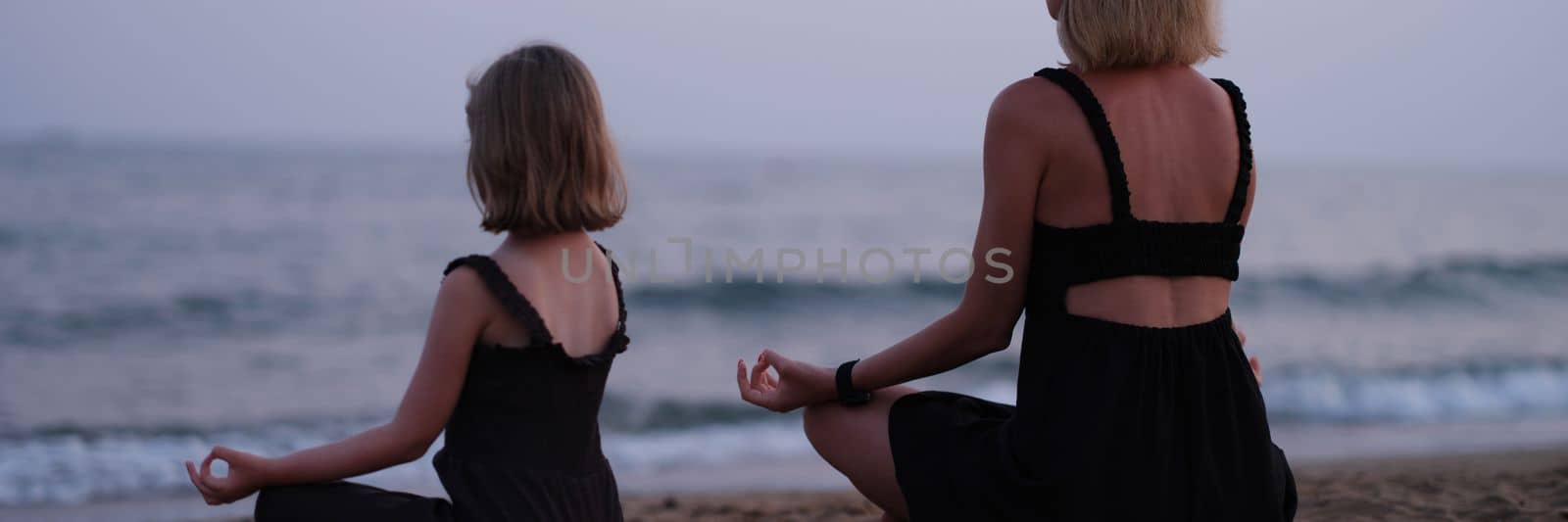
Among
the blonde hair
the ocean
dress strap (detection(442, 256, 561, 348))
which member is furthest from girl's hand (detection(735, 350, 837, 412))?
the ocean

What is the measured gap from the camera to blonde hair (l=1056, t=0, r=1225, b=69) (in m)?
2.04

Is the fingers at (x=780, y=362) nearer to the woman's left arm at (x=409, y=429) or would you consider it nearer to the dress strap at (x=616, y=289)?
the dress strap at (x=616, y=289)

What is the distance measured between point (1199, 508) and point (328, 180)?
→ 2475 centimetres

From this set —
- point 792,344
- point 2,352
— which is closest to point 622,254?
point 792,344

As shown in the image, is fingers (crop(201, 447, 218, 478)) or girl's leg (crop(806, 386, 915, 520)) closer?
fingers (crop(201, 447, 218, 478))

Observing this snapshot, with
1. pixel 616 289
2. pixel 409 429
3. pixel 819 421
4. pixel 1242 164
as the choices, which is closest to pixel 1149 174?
pixel 1242 164

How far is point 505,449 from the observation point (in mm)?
2119

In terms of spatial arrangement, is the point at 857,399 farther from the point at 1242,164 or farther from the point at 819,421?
the point at 1242,164

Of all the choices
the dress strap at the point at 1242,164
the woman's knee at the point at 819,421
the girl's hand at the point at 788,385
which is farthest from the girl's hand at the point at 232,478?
the dress strap at the point at 1242,164

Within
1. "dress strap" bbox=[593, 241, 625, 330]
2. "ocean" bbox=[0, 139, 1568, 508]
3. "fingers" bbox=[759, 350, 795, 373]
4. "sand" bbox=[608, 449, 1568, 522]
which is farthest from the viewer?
"ocean" bbox=[0, 139, 1568, 508]

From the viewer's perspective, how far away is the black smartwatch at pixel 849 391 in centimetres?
237

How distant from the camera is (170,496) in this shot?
215 inches

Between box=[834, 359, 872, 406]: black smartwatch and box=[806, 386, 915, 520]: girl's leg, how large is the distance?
0.01 m

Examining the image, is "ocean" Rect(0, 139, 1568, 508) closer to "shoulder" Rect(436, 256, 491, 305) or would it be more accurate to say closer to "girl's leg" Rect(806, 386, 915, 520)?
"girl's leg" Rect(806, 386, 915, 520)
